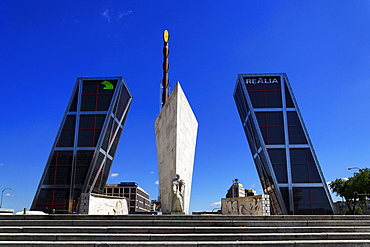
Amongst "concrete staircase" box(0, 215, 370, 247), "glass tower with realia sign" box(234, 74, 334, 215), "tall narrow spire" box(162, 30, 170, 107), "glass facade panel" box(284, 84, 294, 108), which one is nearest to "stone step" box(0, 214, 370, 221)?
"concrete staircase" box(0, 215, 370, 247)

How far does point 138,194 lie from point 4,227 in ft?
296

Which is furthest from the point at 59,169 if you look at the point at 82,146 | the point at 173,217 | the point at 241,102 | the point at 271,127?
the point at 173,217

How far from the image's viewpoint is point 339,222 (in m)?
10.1

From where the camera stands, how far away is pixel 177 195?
1730cm

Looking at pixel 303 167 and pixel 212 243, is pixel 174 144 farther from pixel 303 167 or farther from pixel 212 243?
pixel 303 167

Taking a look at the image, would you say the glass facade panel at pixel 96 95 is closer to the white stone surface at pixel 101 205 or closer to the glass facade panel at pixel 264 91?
the glass facade panel at pixel 264 91

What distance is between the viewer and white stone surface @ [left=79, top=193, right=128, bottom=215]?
20078mm

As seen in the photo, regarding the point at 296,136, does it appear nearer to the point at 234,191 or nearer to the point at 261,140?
the point at 261,140

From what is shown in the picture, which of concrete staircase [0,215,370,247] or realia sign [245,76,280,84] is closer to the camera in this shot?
concrete staircase [0,215,370,247]

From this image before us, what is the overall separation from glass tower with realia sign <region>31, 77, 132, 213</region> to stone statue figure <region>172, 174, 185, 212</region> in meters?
28.5

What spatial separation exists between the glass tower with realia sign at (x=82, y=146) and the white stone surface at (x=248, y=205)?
26180 mm

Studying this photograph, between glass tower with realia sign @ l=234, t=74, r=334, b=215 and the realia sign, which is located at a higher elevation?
the realia sign

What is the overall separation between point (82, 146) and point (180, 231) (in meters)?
37.8

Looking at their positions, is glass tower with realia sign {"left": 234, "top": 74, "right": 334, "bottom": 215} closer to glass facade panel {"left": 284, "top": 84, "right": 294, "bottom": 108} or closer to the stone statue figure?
glass facade panel {"left": 284, "top": 84, "right": 294, "bottom": 108}
